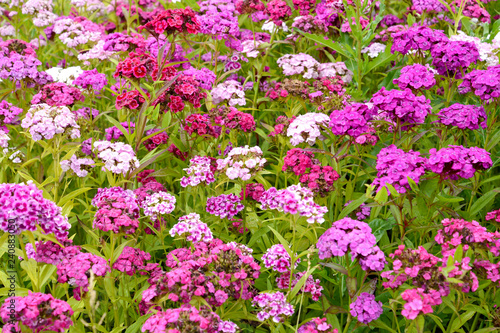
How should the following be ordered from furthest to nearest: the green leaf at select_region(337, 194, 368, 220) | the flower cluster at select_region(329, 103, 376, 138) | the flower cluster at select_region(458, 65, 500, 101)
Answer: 1. the flower cluster at select_region(458, 65, 500, 101)
2. the green leaf at select_region(337, 194, 368, 220)
3. the flower cluster at select_region(329, 103, 376, 138)

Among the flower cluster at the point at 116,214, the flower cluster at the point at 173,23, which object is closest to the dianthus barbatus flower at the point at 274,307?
the flower cluster at the point at 116,214

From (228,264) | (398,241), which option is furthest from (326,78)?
(228,264)

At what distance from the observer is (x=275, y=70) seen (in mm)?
7246

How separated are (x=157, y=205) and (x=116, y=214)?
50 centimetres

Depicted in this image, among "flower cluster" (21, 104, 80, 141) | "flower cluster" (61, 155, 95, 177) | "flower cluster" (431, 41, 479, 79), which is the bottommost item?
"flower cluster" (61, 155, 95, 177)

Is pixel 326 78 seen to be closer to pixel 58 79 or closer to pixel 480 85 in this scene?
pixel 480 85

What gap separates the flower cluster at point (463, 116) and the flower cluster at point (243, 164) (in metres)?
1.75

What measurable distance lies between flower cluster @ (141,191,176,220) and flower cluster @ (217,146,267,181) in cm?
58

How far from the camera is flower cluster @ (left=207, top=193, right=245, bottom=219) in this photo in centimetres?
472

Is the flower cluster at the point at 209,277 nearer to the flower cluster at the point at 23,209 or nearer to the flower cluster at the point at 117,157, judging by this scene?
the flower cluster at the point at 23,209

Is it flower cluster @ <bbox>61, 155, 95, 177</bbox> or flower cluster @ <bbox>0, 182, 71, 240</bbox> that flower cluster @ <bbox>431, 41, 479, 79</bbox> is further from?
flower cluster @ <bbox>0, 182, 71, 240</bbox>

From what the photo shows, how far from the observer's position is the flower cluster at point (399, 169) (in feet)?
13.5

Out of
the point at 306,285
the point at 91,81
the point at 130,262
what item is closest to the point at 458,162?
the point at 306,285

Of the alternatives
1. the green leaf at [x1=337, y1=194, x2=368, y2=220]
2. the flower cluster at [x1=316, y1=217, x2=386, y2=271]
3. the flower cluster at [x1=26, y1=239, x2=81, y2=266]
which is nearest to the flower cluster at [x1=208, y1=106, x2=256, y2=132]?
the green leaf at [x1=337, y1=194, x2=368, y2=220]
